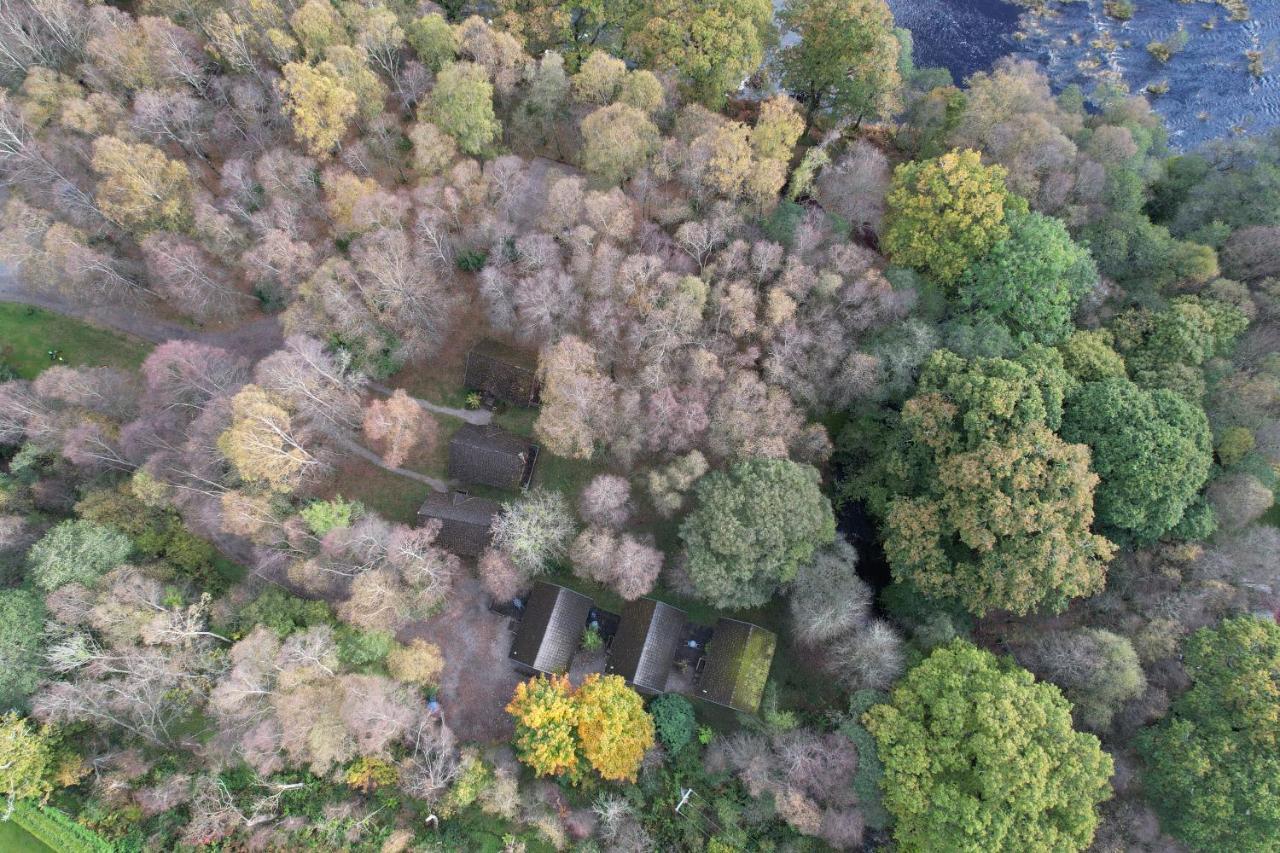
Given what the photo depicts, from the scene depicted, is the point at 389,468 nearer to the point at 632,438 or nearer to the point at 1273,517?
the point at 632,438

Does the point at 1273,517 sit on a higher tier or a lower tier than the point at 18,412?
higher

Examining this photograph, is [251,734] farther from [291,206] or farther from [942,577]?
[942,577]

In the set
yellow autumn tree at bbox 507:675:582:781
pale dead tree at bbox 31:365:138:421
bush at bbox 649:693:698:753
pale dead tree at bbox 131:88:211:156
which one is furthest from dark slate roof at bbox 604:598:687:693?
pale dead tree at bbox 131:88:211:156

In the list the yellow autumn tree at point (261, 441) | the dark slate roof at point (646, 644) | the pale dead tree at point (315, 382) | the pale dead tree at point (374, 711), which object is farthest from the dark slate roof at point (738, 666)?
the pale dead tree at point (315, 382)

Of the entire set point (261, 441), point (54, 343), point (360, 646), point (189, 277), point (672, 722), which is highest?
point (189, 277)

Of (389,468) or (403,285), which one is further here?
(389,468)

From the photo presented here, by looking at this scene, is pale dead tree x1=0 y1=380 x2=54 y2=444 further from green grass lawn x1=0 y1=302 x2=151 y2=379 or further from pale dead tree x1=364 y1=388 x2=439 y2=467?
pale dead tree x1=364 y1=388 x2=439 y2=467

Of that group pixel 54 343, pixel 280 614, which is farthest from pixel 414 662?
pixel 54 343
